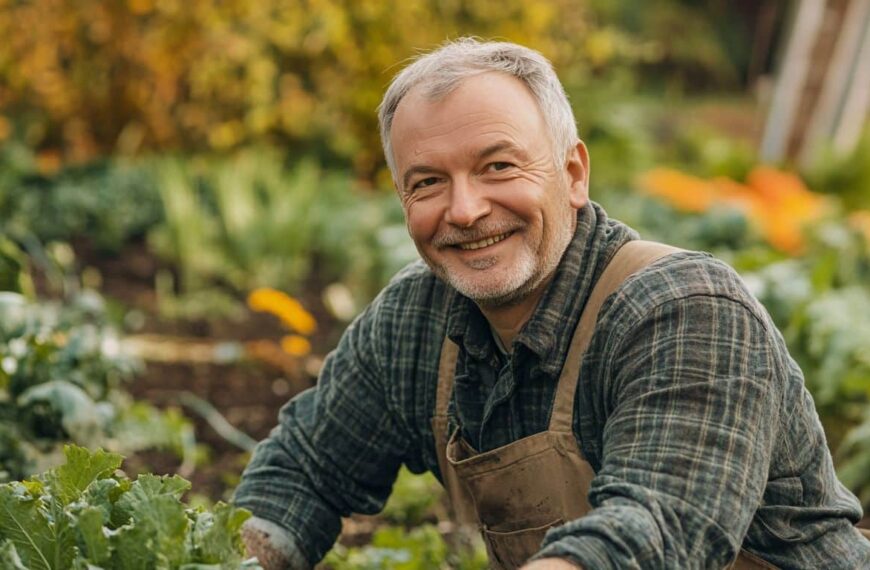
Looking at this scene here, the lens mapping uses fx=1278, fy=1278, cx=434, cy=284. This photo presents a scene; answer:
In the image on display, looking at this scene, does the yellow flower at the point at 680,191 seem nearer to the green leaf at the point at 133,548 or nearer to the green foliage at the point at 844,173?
the green foliage at the point at 844,173

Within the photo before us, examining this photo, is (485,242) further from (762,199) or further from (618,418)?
(762,199)

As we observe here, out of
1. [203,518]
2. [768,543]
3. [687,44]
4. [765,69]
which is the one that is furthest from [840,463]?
[765,69]

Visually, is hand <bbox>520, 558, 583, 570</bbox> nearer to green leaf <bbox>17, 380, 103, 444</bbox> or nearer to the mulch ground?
green leaf <bbox>17, 380, 103, 444</bbox>

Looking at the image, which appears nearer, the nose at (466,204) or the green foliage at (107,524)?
the green foliage at (107,524)

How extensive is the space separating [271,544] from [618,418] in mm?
948

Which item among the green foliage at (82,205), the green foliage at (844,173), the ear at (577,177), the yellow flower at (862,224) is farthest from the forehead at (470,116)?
the green foliage at (844,173)

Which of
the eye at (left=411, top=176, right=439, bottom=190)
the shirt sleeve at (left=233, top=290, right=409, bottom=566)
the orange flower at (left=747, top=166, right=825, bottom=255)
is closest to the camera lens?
the eye at (left=411, top=176, right=439, bottom=190)

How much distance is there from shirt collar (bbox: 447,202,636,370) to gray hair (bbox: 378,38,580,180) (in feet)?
0.54

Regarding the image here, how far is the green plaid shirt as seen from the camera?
2.06 m

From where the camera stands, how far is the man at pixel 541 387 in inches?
82.3

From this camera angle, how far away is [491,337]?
8.64 feet

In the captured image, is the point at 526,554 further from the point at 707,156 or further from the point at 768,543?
the point at 707,156

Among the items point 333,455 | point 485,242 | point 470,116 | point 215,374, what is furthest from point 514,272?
point 215,374

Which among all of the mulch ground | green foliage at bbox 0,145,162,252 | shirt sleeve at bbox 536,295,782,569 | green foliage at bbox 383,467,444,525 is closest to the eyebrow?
shirt sleeve at bbox 536,295,782,569
